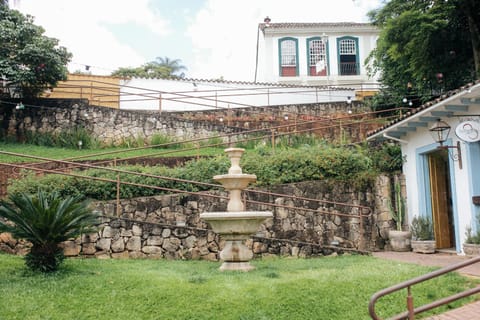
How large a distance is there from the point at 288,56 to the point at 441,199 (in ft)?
61.6

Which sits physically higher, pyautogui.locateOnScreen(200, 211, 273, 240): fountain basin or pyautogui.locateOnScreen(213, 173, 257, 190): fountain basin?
pyautogui.locateOnScreen(213, 173, 257, 190): fountain basin

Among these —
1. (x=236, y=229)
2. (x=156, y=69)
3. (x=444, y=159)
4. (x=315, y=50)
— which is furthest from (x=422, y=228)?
(x=156, y=69)

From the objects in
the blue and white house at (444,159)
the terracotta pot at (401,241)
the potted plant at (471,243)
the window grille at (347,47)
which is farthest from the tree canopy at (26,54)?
the window grille at (347,47)

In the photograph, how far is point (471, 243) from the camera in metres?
9.34

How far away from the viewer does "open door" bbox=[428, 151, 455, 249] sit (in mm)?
11263

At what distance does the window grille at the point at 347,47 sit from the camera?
28781mm

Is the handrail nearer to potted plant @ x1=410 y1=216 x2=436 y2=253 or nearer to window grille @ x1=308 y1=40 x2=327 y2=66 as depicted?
potted plant @ x1=410 y1=216 x2=436 y2=253

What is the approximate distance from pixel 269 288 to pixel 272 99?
17788 mm

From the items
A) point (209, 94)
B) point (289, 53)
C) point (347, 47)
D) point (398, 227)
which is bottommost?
point (398, 227)

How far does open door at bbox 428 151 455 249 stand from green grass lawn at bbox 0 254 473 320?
4284 mm

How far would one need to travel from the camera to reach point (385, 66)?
773 inches

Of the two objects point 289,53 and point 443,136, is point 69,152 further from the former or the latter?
point 289,53

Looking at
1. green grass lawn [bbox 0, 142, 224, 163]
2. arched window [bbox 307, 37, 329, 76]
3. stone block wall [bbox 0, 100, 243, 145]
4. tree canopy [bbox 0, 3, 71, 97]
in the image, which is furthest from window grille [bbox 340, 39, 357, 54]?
tree canopy [bbox 0, 3, 71, 97]

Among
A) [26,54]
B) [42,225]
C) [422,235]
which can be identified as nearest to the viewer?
[42,225]
